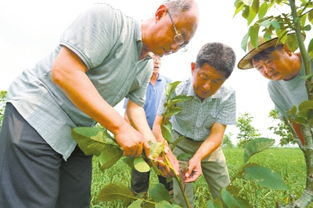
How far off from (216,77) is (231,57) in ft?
0.76

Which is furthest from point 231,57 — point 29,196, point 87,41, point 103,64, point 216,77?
point 29,196

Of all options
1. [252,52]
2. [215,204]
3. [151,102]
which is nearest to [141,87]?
[252,52]

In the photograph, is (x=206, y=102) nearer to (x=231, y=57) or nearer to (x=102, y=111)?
(x=231, y=57)

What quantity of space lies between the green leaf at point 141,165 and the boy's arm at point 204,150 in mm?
736

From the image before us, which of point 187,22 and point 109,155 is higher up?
point 187,22

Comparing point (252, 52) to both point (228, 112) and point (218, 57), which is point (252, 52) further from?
point (228, 112)

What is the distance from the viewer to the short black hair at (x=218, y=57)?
83.0 inches

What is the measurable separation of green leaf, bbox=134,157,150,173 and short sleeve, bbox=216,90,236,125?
1.42m

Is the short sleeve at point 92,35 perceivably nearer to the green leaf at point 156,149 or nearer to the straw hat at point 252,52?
the green leaf at point 156,149

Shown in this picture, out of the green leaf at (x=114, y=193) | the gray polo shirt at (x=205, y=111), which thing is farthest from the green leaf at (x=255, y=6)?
the gray polo shirt at (x=205, y=111)

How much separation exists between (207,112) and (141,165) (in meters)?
1.46

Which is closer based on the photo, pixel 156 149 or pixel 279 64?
pixel 156 149

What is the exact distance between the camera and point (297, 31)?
1149 millimetres

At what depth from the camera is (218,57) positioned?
2.14 metres
